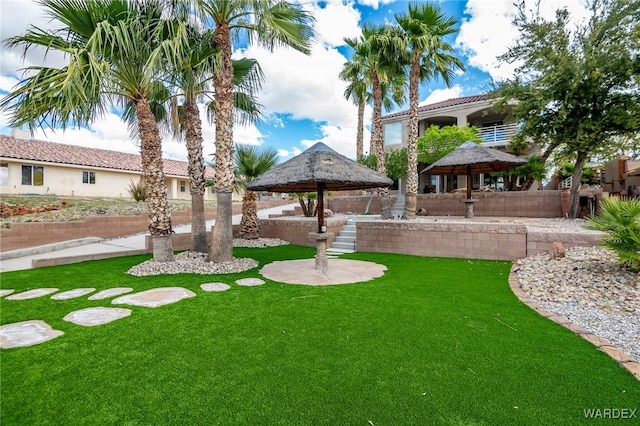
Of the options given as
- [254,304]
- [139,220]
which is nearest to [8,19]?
[254,304]

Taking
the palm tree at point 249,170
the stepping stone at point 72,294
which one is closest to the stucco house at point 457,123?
the palm tree at point 249,170

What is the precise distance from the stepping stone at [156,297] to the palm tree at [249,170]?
6.95 meters

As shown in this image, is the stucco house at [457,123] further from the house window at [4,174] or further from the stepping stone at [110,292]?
the house window at [4,174]

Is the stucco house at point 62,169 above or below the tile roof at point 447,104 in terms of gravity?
below

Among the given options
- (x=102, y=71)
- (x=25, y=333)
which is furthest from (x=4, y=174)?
(x=25, y=333)

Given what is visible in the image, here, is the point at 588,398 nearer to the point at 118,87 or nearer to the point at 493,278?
the point at 493,278

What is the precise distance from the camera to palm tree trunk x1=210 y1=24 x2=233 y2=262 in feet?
24.7

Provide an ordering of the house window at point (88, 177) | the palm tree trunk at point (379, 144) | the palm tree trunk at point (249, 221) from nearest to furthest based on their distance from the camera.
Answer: the palm tree trunk at point (249, 221) < the palm tree trunk at point (379, 144) < the house window at point (88, 177)

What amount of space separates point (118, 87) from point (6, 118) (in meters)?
2.20

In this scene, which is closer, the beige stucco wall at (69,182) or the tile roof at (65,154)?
the beige stucco wall at (69,182)

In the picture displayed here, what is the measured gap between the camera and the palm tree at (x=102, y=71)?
5.64m

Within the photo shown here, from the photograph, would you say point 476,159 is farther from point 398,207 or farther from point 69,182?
point 69,182

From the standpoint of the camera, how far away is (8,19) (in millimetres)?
6137

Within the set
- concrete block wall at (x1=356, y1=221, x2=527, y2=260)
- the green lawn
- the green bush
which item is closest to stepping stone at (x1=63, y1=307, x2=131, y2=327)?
the green lawn
